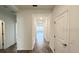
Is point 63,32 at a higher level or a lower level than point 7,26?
lower

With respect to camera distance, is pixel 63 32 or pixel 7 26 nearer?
pixel 63 32

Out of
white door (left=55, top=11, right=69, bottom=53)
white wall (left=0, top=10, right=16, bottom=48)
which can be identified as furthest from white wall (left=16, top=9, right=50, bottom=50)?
white door (left=55, top=11, right=69, bottom=53)

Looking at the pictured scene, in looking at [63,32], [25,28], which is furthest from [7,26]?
[63,32]

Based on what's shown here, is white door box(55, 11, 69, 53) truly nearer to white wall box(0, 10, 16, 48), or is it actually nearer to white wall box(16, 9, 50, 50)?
white wall box(16, 9, 50, 50)

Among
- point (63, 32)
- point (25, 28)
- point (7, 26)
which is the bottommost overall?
point (63, 32)

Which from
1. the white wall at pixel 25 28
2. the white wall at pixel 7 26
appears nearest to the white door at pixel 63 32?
the white wall at pixel 25 28

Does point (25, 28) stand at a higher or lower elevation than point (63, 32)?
higher

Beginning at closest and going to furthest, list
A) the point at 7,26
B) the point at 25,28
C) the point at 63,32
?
the point at 63,32, the point at 25,28, the point at 7,26

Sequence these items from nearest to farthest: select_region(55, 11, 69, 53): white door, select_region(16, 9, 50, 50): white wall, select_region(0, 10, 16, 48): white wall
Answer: select_region(55, 11, 69, 53): white door → select_region(16, 9, 50, 50): white wall → select_region(0, 10, 16, 48): white wall

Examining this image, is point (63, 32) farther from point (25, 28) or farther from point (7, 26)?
point (7, 26)

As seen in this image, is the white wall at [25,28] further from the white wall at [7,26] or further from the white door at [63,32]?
the white door at [63,32]

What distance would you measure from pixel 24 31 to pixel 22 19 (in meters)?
0.67

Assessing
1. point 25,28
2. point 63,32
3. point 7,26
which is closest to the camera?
point 63,32
